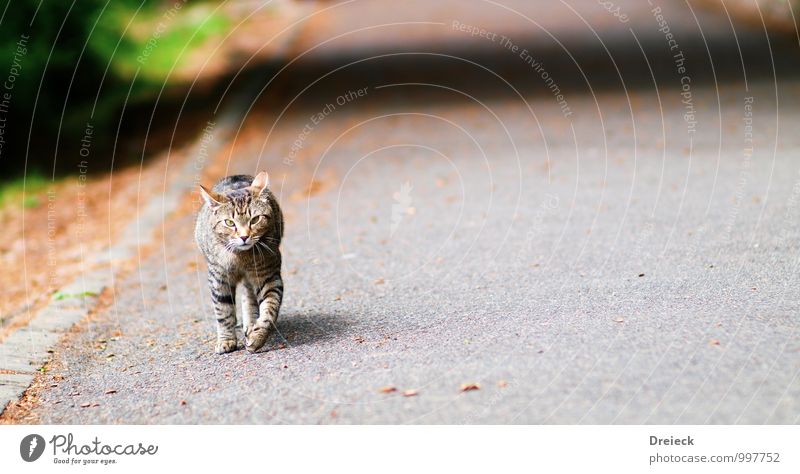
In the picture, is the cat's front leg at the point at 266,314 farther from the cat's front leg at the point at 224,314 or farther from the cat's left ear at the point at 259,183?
the cat's left ear at the point at 259,183

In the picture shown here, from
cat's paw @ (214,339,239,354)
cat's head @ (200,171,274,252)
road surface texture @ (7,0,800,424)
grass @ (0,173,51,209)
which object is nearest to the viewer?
road surface texture @ (7,0,800,424)

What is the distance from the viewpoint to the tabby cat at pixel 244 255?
6395mm

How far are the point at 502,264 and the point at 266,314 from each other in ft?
8.12

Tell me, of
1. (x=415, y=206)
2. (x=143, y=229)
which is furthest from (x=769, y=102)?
(x=143, y=229)

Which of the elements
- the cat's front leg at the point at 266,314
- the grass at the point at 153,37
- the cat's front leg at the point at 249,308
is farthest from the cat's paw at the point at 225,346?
the grass at the point at 153,37

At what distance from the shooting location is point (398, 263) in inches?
337

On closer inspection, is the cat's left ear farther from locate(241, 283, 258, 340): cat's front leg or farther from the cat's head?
locate(241, 283, 258, 340): cat's front leg

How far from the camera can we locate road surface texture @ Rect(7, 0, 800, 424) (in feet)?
16.9

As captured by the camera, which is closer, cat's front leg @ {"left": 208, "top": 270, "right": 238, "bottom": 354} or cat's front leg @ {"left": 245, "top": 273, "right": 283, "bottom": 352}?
cat's front leg @ {"left": 245, "top": 273, "right": 283, "bottom": 352}

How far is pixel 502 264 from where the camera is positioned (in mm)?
8148
